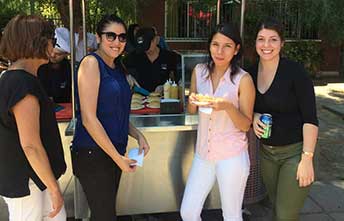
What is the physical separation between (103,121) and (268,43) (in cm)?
104

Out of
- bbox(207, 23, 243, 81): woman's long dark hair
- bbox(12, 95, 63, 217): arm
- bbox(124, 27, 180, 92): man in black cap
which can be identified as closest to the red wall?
bbox(124, 27, 180, 92): man in black cap

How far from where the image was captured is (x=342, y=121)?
305 inches

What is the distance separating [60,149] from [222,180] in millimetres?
988

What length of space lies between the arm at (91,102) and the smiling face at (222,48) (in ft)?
2.39

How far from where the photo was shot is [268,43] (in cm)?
241

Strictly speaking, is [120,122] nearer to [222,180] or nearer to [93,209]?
[93,209]

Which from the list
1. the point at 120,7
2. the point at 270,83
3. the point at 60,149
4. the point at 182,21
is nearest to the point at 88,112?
the point at 60,149

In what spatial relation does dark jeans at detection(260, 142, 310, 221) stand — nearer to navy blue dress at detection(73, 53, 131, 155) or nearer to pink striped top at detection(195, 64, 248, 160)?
pink striped top at detection(195, 64, 248, 160)

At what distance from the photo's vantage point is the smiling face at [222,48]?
2.50 metres

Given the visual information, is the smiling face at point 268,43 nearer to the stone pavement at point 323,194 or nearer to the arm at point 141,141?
the arm at point 141,141

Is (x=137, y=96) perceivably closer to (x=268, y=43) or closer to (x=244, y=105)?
(x=244, y=105)

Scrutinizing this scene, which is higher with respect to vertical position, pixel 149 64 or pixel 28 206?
pixel 149 64

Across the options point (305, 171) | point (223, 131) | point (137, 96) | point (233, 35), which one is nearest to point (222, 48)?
point (233, 35)

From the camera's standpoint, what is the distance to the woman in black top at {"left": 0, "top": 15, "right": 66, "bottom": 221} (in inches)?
72.3
